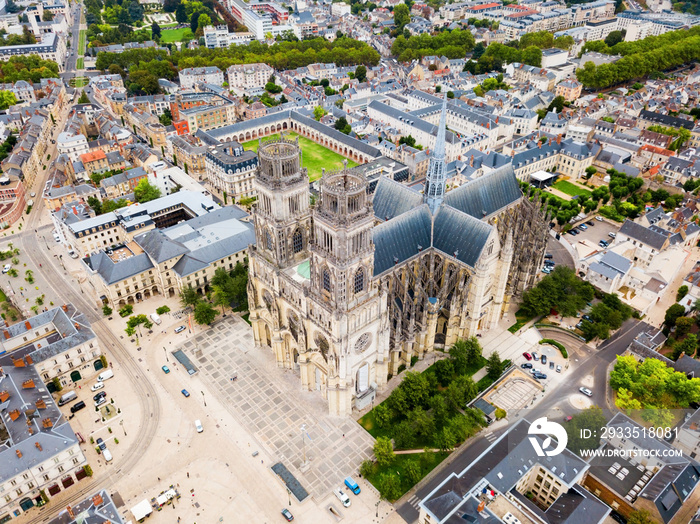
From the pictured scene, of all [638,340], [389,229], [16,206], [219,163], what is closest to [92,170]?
[16,206]

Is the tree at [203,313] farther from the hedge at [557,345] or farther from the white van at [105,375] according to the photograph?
the hedge at [557,345]

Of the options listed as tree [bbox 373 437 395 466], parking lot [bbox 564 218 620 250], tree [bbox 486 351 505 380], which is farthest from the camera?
parking lot [bbox 564 218 620 250]

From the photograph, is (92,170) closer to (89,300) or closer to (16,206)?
(16,206)

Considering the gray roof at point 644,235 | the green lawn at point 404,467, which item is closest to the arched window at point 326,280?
the green lawn at point 404,467

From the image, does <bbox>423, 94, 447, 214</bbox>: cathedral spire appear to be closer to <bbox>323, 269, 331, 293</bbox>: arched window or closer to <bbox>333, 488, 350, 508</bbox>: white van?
<bbox>323, 269, 331, 293</bbox>: arched window

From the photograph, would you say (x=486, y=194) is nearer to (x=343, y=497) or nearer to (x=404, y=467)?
(x=404, y=467)
